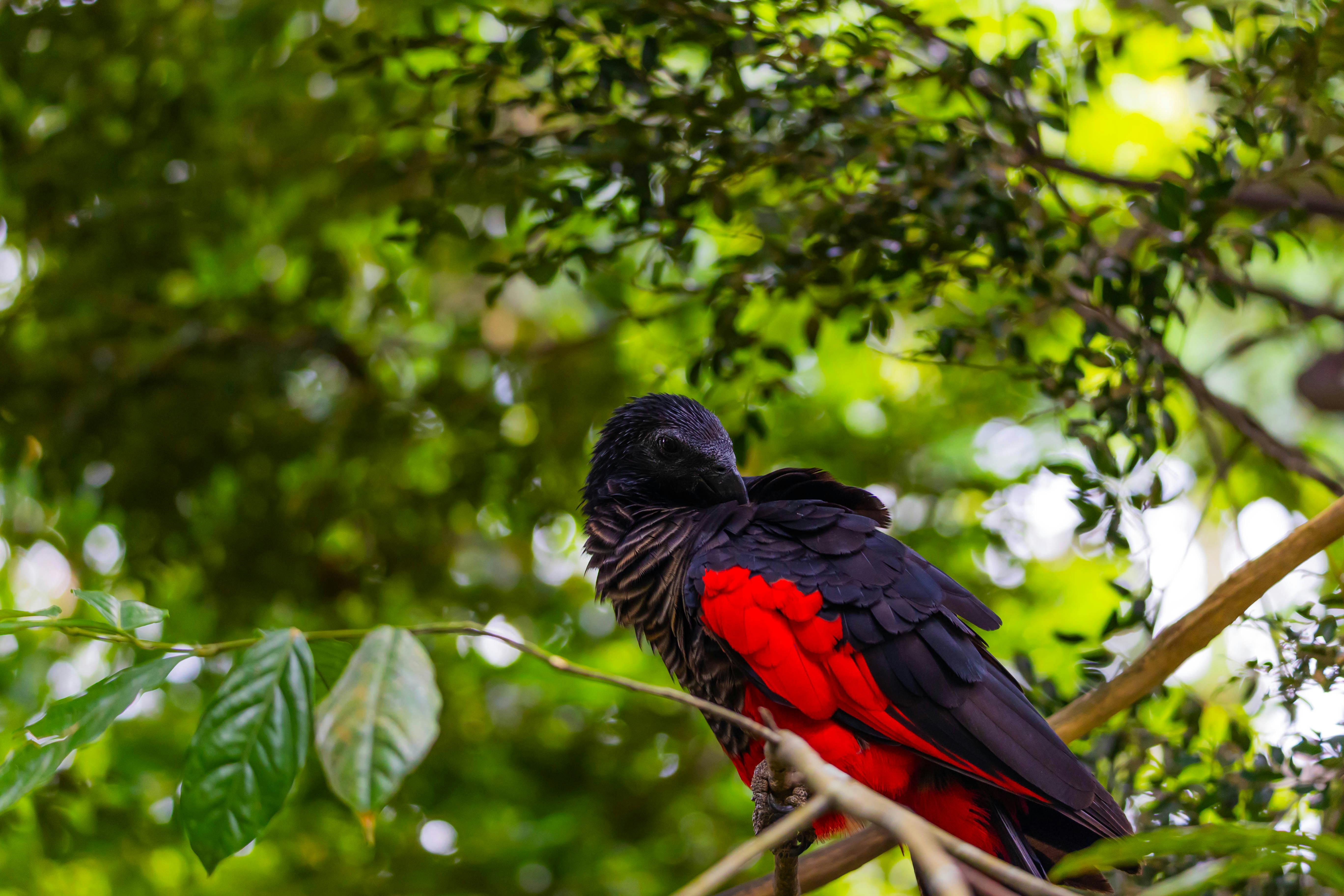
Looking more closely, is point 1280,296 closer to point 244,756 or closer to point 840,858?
point 840,858

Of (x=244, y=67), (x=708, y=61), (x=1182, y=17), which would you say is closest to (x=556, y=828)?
(x=708, y=61)

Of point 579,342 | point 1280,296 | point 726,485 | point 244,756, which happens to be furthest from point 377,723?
point 579,342

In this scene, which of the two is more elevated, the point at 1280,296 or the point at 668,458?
the point at 1280,296

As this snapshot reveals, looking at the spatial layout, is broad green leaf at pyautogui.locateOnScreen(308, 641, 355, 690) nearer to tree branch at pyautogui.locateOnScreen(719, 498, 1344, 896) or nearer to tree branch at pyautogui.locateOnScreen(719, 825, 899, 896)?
tree branch at pyautogui.locateOnScreen(719, 498, 1344, 896)

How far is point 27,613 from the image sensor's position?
96cm

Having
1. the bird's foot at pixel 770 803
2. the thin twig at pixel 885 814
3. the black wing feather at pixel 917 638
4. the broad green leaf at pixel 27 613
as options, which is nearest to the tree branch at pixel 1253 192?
the black wing feather at pixel 917 638

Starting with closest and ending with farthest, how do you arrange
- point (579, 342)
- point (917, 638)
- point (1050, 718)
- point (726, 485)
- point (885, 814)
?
point (885, 814) < point (917, 638) < point (1050, 718) < point (726, 485) < point (579, 342)

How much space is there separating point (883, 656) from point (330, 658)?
125cm

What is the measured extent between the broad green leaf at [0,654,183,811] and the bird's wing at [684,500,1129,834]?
126 centimetres

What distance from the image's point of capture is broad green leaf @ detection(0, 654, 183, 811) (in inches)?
35.1

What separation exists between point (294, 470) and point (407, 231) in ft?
3.88

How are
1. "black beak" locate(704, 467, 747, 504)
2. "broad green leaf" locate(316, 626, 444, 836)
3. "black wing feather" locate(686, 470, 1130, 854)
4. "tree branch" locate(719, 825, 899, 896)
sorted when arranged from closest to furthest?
"broad green leaf" locate(316, 626, 444, 836)
"black wing feather" locate(686, 470, 1130, 854)
"tree branch" locate(719, 825, 899, 896)
"black beak" locate(704, 467, 747, 504)

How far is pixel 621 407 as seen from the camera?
2.66m

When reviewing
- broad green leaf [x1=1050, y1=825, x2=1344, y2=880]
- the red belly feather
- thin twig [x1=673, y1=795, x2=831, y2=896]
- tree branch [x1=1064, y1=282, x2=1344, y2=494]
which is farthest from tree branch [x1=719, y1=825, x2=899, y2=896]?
thin twig [x1=673, y1=795, x2=831, y2=896]
